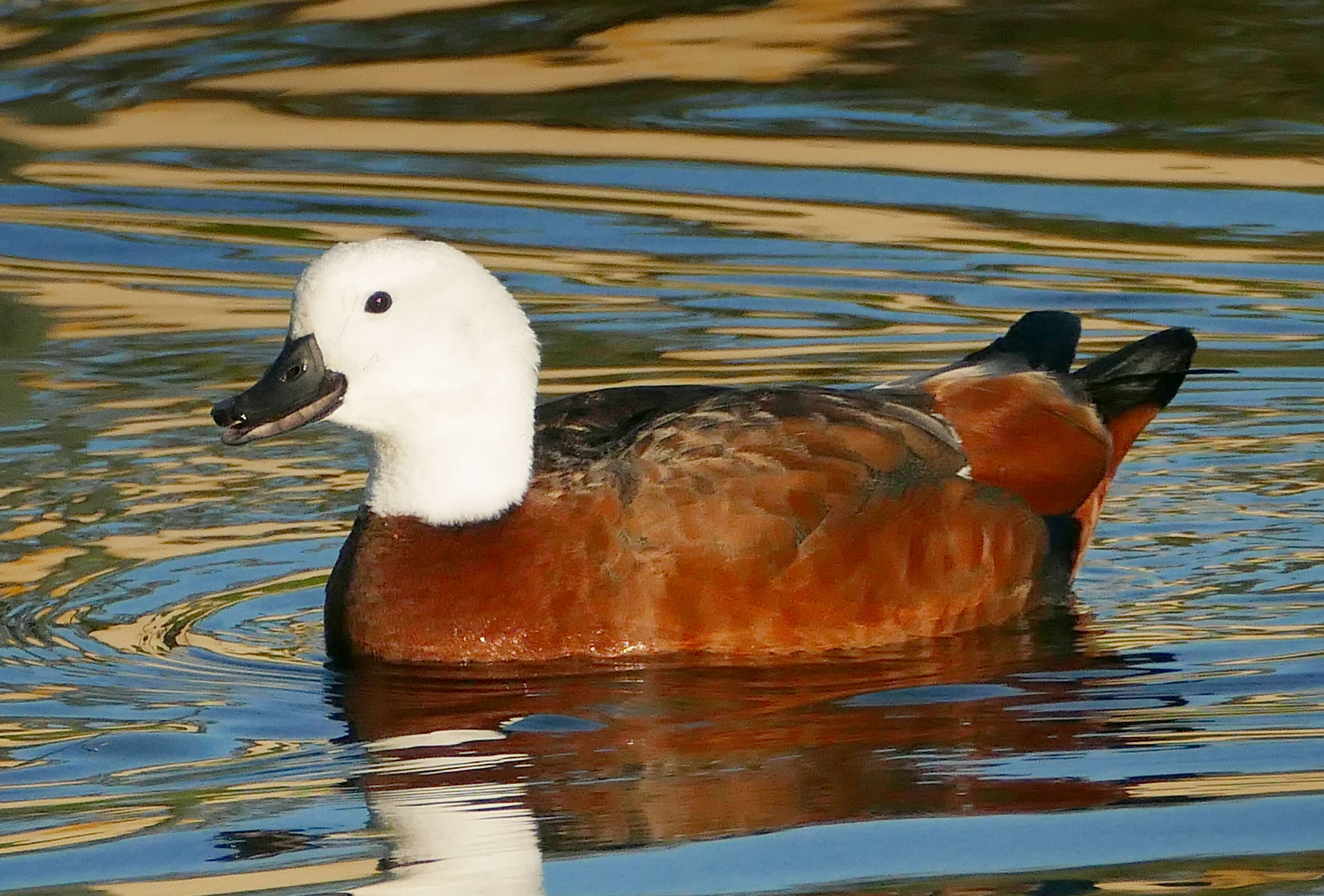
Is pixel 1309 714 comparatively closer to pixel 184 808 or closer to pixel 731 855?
pixel 731 855

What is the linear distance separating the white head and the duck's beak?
27 mm

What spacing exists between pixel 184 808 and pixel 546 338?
5.34 meters

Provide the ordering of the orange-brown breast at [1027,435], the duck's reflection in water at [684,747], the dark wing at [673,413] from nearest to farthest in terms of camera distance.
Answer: the duck's reflection in water at [684,747]
the dark wing at [673,413]
the orange-brown breast at [1027,435]

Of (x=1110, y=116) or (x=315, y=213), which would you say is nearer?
(x=315, y=213)

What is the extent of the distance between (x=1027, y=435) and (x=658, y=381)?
7.98ft

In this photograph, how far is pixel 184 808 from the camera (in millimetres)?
6516

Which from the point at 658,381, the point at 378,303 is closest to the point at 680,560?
the point at 378,303

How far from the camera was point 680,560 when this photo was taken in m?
7.79

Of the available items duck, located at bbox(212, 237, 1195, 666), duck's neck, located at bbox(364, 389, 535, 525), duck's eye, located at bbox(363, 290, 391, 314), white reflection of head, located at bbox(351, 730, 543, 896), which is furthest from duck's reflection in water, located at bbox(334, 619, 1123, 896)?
duck's eye, located at bbox(363, 290, 391, 314)

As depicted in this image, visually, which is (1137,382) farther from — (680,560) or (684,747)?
(684,747)

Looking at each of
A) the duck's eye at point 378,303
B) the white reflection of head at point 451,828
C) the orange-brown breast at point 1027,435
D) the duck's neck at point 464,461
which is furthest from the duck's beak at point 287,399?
the orange-brown breast at point 1027,435

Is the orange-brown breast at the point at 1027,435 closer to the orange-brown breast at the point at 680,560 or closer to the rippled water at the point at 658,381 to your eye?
the rippled water at the point at 658,381

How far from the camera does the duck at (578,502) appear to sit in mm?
7789

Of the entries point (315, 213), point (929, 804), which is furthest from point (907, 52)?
point (929, 804)
